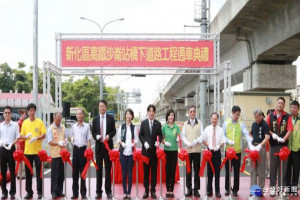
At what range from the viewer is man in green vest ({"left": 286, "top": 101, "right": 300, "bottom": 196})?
710cm

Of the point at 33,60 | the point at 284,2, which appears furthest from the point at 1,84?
the point at 284,2

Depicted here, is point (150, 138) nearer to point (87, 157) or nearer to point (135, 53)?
point (87, 157)

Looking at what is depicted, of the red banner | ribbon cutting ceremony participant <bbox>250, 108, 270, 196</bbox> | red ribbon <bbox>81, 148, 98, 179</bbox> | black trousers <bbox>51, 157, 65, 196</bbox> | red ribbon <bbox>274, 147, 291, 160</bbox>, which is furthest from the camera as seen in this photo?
the red banner

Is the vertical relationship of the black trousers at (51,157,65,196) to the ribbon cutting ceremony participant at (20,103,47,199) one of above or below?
below

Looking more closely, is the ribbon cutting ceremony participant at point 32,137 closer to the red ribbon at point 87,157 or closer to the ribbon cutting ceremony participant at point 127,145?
the red ribbon at point 87,157

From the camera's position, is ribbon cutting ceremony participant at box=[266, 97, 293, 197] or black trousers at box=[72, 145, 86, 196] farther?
black trousers at box=[72, 145, 86, 196]

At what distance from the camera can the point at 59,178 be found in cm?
721

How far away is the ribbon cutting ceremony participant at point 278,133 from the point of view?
6.98 m

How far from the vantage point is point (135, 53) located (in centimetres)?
1148

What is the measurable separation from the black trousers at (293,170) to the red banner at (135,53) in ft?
16.5

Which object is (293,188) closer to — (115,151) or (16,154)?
(115,151)

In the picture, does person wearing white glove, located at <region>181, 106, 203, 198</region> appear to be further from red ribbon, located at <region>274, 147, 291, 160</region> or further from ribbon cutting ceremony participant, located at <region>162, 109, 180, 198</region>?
red ribbon, located at <region>274, 147, 291, 160</region>

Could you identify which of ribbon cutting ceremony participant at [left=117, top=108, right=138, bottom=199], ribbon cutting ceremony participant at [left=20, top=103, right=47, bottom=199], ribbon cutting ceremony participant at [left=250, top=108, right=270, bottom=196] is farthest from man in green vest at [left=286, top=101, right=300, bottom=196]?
ribbon cutting ceremony participant at [left=20, top=103, right=47, bottom=199]

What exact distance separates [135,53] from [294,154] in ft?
19.5
